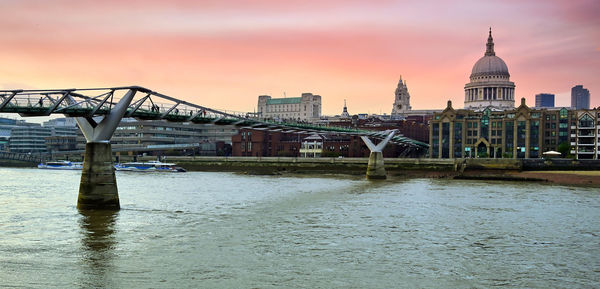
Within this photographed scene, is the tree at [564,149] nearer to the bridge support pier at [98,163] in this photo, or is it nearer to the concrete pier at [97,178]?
the bridge support pier at [98,163]

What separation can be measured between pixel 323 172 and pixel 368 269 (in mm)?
75300

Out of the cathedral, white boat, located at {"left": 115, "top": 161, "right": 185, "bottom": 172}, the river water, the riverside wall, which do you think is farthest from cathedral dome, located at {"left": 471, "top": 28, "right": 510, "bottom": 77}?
the river water

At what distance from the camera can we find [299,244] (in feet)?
78.0

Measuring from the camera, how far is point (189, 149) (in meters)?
151

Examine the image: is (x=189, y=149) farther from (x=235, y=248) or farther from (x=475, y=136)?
(x=235, y=248)

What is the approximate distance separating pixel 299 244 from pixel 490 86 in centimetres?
17236

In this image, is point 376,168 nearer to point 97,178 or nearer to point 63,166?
point 97,178

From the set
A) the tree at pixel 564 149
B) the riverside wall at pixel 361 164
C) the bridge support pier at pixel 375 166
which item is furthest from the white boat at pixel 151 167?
the tree at pixel 564 149

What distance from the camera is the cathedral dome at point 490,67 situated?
185 metres

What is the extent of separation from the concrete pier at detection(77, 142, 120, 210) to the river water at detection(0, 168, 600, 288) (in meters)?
1.29

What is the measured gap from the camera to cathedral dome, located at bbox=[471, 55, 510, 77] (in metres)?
185

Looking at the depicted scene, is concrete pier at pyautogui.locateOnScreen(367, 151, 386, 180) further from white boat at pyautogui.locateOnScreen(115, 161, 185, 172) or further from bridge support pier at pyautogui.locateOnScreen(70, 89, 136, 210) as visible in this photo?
bridge support pier at pyautogui.locateOnScreen(70, 89, 136, 210)

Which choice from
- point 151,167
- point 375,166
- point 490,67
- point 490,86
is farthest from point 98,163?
point 490,67

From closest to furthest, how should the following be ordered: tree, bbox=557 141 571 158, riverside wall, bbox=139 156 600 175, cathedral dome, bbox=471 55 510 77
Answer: riverside wall, bbox=139 156 600 175 < tree, bbox=557 141 571 158 < cathedral dome, bbox=471 55 510 77
